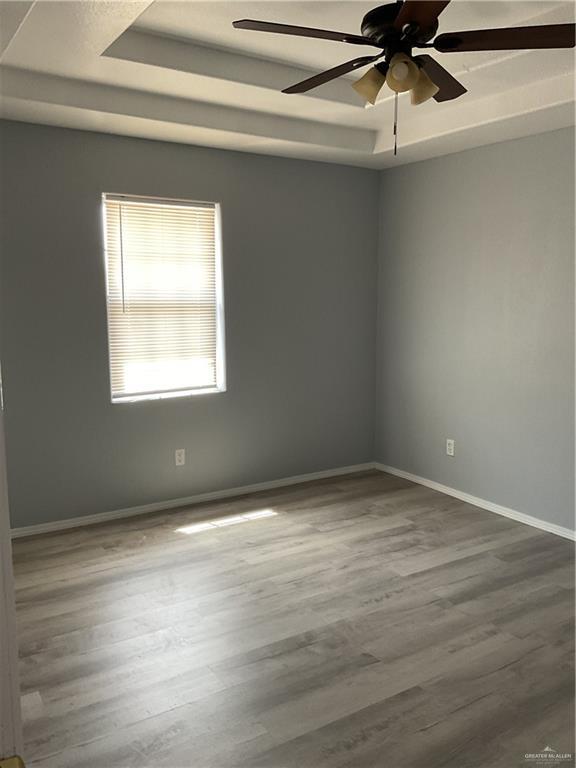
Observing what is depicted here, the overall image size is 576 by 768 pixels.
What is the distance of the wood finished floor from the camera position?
216 cm

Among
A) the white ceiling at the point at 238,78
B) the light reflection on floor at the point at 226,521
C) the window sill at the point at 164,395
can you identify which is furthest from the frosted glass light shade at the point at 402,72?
the light reflection on floor at the point at 226,521

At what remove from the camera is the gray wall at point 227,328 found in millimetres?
3764

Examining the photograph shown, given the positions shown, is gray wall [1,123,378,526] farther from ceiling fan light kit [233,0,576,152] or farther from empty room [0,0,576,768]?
ceiling fan light kit [233,0,576,152]

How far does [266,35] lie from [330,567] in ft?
8.86

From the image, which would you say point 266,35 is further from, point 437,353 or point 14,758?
point 14,758

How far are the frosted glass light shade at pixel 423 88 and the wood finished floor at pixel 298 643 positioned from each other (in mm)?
2203

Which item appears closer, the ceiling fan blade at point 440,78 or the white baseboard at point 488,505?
the ceiling fan blade at point 440,78

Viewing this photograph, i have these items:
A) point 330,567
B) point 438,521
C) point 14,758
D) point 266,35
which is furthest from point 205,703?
point 266,35

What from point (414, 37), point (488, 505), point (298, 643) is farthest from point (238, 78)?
point (488, 505)

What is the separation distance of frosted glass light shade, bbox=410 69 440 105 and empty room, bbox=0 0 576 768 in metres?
0.01

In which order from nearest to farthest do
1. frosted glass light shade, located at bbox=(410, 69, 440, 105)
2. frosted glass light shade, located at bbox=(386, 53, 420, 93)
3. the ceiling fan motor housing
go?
the ceiling fan motor housing < frosted glass light shade, located at bbox=(386, 53, 420, 93) < frosted glass light shade, located at bbox=(410, 69, 440, 105)

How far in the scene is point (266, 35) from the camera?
3.02 meters

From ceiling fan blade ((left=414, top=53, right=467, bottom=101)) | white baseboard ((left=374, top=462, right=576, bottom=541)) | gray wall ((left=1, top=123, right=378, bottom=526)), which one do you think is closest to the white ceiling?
gray wall ((left=1, top=123, right=378, bottom=526))

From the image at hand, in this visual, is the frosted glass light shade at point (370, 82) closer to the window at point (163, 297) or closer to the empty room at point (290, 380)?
the empty room at point (290, 380)
